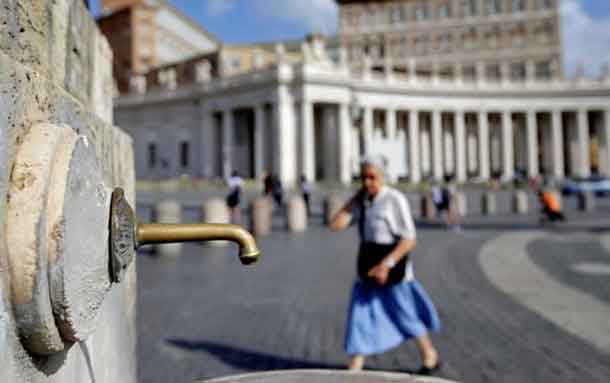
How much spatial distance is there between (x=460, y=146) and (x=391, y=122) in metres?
8.44

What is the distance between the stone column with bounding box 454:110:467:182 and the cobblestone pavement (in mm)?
40609

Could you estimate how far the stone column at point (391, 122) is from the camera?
4563 centimetres

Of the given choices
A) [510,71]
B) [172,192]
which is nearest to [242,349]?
[172,192]

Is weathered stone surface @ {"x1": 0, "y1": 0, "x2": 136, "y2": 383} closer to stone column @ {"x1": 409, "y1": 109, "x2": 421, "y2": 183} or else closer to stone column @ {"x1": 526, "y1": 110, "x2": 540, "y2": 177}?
stone column @ {"x1": 409, "y1": 109, "x2": 421, "y2": 183}

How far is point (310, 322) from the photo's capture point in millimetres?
5516

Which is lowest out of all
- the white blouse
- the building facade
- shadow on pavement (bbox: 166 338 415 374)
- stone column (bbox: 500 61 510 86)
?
shadow on pavement (bbox: 166 338 415 374)

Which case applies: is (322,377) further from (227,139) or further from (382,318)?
(227,139)

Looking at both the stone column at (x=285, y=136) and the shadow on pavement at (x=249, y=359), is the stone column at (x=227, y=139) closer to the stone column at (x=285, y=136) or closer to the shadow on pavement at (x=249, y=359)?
the stone column at (x=285, y=136)

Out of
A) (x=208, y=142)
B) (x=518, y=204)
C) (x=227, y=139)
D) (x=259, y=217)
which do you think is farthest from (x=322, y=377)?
(x=208, y=142)

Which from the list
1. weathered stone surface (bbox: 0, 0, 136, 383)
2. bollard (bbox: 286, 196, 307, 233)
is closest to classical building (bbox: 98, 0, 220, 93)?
bollard (bbox: 286, 196, 307, 233)

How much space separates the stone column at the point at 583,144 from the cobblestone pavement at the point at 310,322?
1848 inches

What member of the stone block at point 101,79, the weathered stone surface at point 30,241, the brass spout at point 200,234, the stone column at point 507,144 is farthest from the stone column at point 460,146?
the weathered stone surface at point 30,241

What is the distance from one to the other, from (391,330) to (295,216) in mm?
11235

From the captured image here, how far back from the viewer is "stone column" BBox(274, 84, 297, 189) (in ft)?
130
